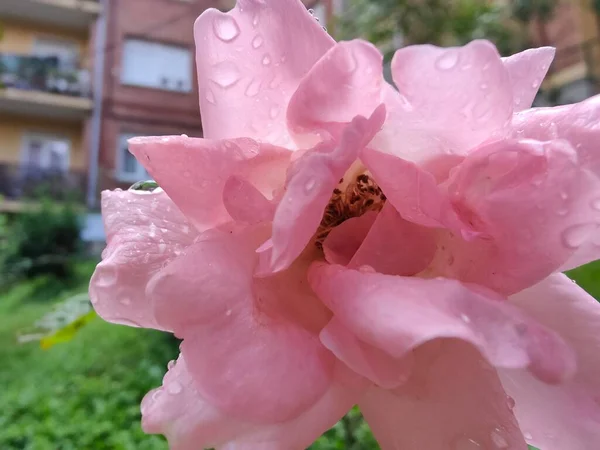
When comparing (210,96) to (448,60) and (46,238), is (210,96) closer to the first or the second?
(448,60)

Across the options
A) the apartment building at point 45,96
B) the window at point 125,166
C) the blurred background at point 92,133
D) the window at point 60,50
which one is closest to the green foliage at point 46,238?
the blurred background at point 92,133

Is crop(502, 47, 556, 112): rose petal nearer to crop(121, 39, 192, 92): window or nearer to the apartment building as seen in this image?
crop(121, 39, 192, 92): window

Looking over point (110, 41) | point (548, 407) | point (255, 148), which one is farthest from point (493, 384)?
point (110, 41)

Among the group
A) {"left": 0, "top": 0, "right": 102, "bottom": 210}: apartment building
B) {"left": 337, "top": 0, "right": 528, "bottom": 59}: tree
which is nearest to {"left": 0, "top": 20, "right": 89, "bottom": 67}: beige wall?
{"left": 0, "top": 0, "right": 102, "bottom": 210}: apartment building

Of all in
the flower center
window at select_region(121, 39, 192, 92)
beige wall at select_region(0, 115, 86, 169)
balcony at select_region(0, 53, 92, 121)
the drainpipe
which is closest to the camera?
the flower center

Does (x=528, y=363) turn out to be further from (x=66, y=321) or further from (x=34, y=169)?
(x=34, y=169)

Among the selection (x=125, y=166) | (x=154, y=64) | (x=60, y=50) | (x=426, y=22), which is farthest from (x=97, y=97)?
(x=426, y=22)
